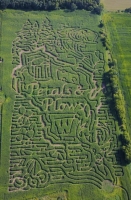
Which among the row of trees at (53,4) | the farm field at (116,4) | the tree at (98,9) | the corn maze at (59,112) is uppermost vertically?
the farm field at (116,4)

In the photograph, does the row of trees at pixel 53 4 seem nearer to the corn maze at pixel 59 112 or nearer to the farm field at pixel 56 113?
the farm field at pixel 56 113

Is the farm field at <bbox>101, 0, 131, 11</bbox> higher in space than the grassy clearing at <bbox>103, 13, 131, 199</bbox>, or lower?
higher

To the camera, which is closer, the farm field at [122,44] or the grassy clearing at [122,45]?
the grassy clearing at [122,45]

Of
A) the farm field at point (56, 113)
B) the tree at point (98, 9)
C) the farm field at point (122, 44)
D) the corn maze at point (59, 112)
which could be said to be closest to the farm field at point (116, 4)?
the farm field at point (122, 44)

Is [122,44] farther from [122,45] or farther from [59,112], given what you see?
[59,112]

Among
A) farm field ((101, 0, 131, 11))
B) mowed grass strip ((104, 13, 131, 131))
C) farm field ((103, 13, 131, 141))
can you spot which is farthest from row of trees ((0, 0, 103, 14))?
mowed grass strip ((104, 13, 131, 131))

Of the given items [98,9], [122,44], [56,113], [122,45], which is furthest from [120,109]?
[98,9]

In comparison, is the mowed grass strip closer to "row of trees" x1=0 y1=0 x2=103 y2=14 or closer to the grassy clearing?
the grassy clearing
